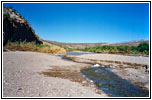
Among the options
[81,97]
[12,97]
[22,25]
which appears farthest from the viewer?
[22,25]

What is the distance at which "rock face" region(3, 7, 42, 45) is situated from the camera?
20.1m

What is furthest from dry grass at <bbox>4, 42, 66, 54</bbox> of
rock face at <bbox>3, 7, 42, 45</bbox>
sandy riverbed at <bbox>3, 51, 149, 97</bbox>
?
sandy riverbed at <bbox>3, 51, 149, 97</bbox>

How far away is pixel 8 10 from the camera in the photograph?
70.2ft

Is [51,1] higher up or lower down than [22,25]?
lower down

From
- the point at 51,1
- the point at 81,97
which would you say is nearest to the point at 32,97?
the point at 81,97

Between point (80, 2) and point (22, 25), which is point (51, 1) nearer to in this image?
point (80, 2)

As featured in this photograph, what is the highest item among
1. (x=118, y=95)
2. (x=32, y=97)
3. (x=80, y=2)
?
(x=80, y=2)

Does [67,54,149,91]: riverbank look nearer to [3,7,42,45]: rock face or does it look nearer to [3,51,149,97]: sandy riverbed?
[3,51,149,97]: sandy riverbed

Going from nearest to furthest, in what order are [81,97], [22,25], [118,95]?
[81,97] → [118,95] → [22,25]

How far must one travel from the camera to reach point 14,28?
22.7 meters

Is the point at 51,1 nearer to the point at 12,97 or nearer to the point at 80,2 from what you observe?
the point at 80,2

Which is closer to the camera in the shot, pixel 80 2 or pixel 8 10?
pixel 80 2

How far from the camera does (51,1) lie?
4328mm

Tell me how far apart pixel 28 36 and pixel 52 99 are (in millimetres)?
26617
